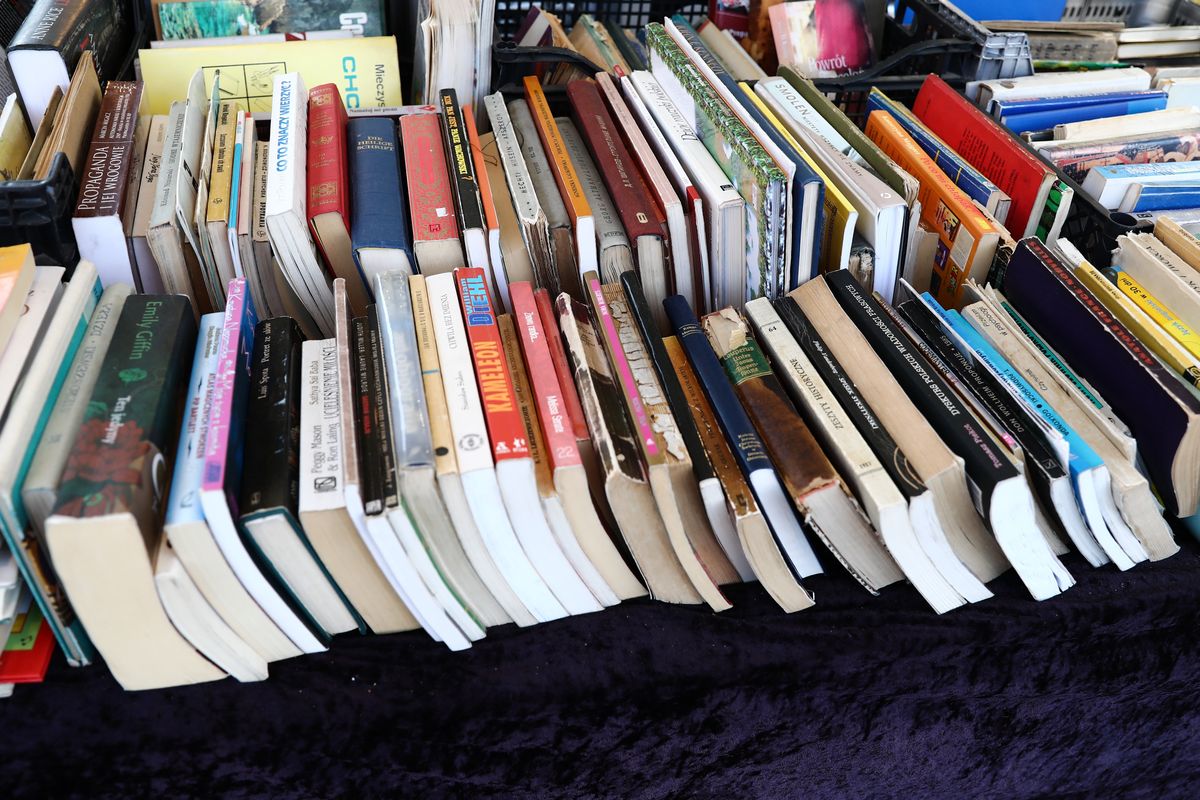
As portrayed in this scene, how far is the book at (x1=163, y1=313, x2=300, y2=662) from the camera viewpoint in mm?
700

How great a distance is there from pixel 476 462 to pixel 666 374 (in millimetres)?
247

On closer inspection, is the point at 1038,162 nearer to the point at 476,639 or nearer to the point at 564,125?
the point at 564,125

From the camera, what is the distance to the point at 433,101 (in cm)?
122

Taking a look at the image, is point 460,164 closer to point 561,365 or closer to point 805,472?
point 561,365

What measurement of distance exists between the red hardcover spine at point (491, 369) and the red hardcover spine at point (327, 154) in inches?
7.0

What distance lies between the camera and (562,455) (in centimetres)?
76

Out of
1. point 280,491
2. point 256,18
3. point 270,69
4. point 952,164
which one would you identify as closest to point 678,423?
point 280,491

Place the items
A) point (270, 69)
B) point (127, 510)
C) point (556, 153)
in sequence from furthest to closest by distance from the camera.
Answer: point (270, 69) → point (556, 153) → point (127, 510)

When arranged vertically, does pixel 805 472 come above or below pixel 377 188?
below

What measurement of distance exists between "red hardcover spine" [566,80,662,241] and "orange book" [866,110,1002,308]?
0.36 metres

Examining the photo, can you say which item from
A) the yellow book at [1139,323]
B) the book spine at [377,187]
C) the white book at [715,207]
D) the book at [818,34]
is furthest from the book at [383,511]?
the book at [818,34]

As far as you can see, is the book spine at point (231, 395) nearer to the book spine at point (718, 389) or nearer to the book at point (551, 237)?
the book at point (551, 237)

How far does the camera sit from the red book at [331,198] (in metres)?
0.96

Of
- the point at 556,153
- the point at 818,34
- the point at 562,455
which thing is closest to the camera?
the point at 562,455
